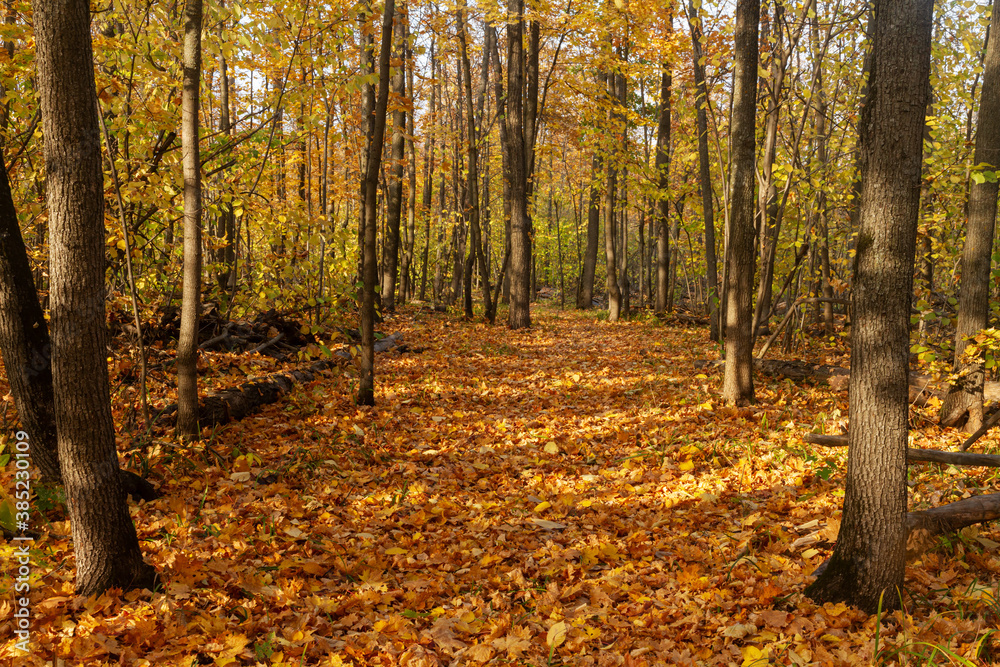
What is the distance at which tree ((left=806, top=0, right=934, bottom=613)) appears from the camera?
2.94 m

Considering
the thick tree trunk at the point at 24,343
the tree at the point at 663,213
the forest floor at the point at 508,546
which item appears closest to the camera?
the forest floor at the point at 508,546

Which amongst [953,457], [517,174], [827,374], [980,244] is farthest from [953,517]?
[517,174]

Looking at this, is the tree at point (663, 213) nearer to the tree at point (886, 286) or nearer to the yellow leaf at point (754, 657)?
the tree at point (886, 286)

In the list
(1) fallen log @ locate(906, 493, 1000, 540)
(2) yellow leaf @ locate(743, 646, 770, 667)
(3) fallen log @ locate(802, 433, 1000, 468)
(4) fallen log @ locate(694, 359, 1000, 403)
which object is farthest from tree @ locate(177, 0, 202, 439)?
(4) fallen log @ locate(694, 359, 1000, 403)

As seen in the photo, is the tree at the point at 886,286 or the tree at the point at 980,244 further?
the tree at the point at 980,244

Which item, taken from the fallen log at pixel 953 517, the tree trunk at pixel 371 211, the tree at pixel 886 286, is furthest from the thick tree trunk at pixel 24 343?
the fallen log at pixel 953 517

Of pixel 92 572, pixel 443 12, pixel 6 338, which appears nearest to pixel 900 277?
pixel 92 572

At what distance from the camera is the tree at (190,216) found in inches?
202

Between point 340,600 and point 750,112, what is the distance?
6931mm

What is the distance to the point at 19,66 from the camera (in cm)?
489

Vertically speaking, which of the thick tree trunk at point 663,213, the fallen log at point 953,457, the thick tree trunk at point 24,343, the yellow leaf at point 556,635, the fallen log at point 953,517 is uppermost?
the thick tree trunk at point 663,213

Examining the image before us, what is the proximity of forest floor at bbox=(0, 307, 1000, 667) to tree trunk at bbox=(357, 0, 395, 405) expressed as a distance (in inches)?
21.0

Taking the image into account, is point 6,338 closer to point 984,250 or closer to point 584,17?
point 984,250

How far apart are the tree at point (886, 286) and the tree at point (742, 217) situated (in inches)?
161
